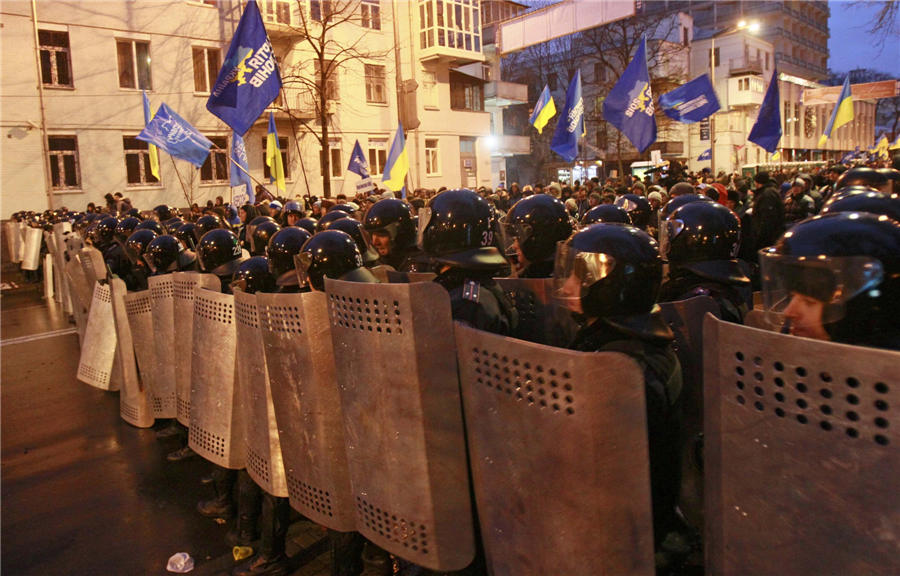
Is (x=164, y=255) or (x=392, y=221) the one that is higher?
(x=392, y=221)

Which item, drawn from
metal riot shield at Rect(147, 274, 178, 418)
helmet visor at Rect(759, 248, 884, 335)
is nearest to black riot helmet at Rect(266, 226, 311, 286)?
metal riot shield at Rect(147, 274, 178, 418)

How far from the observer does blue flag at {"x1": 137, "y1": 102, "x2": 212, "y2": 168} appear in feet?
33.9

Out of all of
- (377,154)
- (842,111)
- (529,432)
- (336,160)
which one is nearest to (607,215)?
(529,432)

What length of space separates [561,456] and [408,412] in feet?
2.41

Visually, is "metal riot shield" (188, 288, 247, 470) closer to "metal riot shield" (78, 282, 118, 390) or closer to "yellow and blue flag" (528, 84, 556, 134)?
"metal riot shield" (78, 282, 118, 390)

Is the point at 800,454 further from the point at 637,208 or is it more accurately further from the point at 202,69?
the point at 202,69

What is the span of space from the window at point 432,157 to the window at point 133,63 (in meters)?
13.5

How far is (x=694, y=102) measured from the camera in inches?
472

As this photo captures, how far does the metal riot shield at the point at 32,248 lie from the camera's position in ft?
51.7

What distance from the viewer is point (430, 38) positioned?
31188 mm

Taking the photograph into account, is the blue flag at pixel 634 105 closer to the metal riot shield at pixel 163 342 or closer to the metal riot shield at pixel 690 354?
the metal riot shield at pixel 163 342

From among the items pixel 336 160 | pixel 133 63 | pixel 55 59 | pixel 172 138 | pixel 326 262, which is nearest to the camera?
pixel 326 262

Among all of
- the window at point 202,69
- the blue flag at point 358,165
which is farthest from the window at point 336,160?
the blue flag at point 358,165

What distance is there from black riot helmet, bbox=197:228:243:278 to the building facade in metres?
11.2
